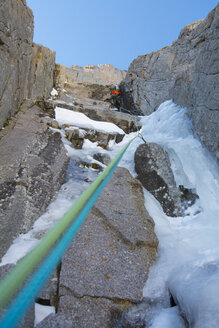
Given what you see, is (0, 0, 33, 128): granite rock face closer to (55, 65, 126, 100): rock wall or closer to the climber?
(55, 65, 126, 100): rock wall

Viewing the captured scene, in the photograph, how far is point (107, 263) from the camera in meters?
2.79

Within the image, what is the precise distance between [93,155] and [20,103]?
270 cm

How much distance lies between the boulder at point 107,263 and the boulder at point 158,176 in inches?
44.2

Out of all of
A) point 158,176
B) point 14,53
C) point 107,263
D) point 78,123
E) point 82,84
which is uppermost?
point 82,84

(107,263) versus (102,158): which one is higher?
(102,158)

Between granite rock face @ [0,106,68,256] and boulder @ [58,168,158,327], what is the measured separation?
0.93 metres

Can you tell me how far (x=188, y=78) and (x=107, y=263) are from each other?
7039 millimetres

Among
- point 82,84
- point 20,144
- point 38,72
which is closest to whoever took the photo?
point 20,144

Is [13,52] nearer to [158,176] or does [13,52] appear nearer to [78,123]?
[78,123]

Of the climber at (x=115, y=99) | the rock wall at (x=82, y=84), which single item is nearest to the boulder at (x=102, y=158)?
the rock wall at (x=82, y=84)

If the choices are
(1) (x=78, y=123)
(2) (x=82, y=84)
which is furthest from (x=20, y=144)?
(2) (x=82, y=84)

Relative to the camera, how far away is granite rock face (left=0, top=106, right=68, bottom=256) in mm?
3217

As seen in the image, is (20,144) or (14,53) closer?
(20,144)


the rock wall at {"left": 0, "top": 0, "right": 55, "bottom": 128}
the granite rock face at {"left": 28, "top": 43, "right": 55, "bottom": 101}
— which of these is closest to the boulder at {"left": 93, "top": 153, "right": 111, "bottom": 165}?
the rock wall at {"left": 0, "top": 0, "right": 55, "bottom": 128}
